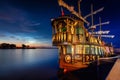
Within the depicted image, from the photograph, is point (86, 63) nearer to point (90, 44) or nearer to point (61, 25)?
point (90, 44)

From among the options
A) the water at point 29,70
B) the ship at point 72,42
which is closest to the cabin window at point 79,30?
the ship at point 72,42

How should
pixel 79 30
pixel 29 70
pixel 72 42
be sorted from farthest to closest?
pixel 29 70 → pixel 79 30 → pixel 72 42

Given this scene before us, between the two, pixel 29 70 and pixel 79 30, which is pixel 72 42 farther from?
pixel 29 70

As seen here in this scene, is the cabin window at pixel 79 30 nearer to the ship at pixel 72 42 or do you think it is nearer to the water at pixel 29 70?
the ship at pixel 72 42

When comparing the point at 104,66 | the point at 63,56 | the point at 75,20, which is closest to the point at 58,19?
the point at 75,20

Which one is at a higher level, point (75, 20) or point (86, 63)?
point (75, 20)

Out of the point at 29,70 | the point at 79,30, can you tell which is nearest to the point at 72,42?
the point at 79,30

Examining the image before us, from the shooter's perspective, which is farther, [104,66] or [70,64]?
[70,64]

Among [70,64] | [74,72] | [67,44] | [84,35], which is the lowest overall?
[74,72]

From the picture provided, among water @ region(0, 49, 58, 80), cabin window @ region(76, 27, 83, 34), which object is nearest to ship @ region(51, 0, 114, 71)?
cabin window @ region(76, 27, 83, 34)

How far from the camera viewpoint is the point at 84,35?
19.1 metres

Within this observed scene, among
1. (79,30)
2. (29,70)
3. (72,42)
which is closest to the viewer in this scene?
(72,42)

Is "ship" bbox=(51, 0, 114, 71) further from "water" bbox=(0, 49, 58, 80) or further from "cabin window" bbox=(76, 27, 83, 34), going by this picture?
"water" bbox=(0, 49, 58, 80)

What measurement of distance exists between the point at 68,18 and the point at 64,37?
2.84m
